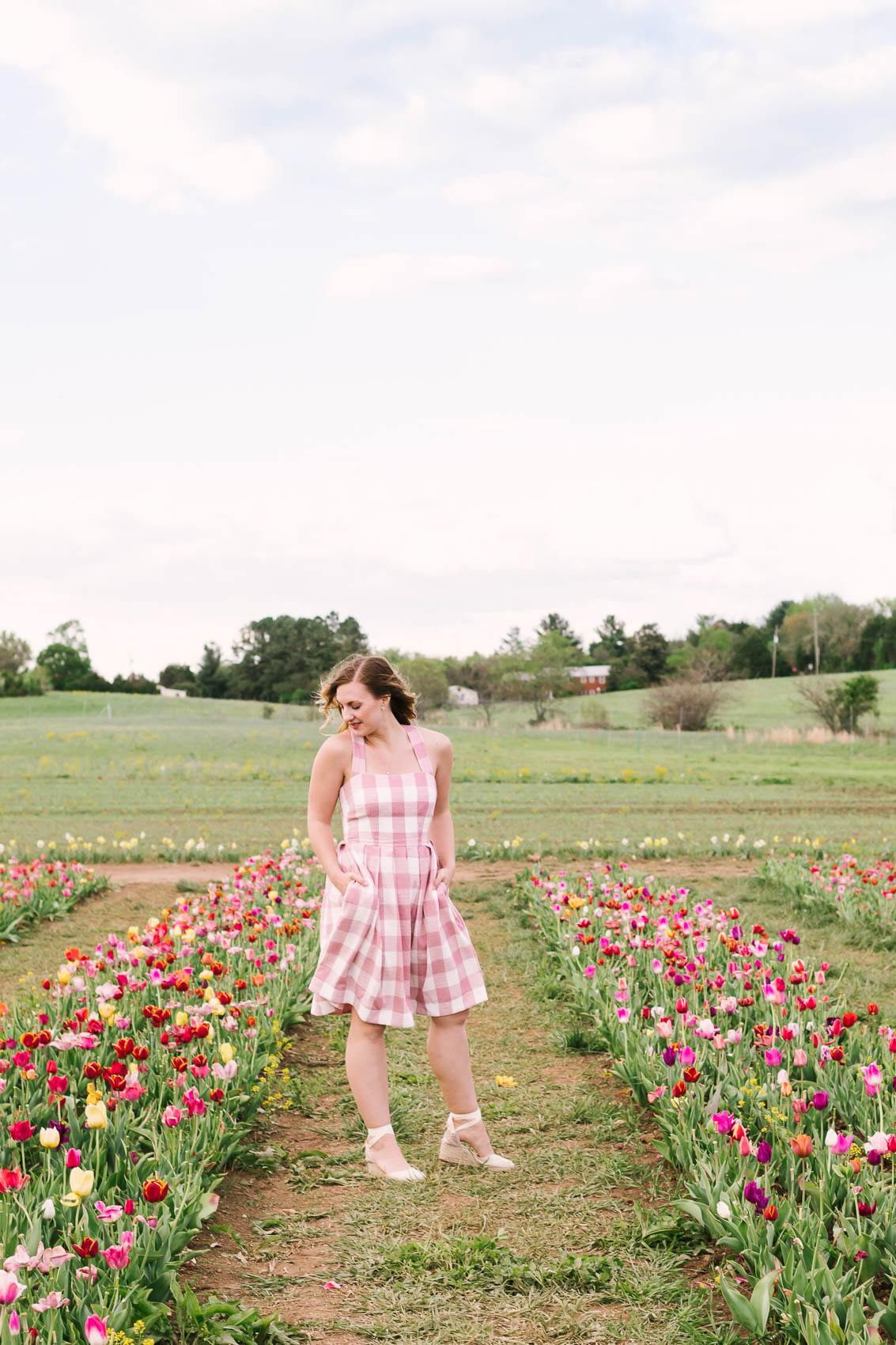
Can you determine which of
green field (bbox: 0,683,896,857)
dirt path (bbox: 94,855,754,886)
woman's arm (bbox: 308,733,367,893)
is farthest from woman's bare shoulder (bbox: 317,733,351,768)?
green field (bbox: 0,683,896,857)

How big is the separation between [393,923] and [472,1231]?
1.18 m

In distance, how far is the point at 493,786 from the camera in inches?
1039

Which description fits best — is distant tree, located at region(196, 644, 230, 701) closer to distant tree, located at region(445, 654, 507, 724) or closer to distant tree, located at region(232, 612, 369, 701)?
distant tree, located at region(232, 612, 369, 701)

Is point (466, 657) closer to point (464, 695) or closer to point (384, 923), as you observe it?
point (464, 695)

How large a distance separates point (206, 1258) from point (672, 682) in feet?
170

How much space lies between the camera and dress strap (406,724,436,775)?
479 centimetres

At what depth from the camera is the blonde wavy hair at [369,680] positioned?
471 cm

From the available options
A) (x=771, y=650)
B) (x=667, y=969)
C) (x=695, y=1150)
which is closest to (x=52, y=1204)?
(x=695, y=1150)

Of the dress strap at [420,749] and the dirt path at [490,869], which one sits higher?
the dress strap at [420,749]

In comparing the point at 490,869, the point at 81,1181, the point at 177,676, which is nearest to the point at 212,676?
the point at 177,676

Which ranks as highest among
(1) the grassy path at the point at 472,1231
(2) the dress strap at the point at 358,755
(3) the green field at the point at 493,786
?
(2) the dress strap at the point at 358,755

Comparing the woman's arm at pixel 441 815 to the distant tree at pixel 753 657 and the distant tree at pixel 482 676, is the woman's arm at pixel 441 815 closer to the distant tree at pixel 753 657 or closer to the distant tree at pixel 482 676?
the distant tree at pixel 482 676

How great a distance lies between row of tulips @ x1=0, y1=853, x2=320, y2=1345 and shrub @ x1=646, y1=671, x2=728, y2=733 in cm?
4386

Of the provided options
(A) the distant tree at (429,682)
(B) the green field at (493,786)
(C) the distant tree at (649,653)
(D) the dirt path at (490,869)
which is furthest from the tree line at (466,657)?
(D) the dirt path at (490,869)
